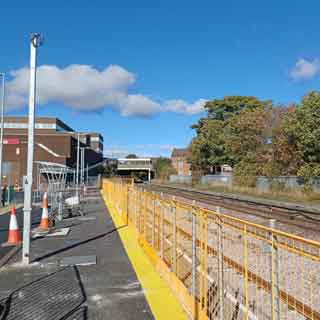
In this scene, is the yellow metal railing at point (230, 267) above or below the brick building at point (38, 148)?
below

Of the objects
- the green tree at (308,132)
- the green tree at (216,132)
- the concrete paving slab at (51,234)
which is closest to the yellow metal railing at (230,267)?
the concrete paving slab at (51,234)

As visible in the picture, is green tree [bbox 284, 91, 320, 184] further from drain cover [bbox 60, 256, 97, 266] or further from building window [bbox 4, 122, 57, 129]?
building window [bbox 4, 122, 57, 129]

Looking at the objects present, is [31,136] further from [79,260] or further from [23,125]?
[23,125]

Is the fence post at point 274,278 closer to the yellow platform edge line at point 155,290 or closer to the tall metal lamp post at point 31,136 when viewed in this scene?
the yellow platform edge line at point 155,290

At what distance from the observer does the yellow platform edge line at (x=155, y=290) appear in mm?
4871

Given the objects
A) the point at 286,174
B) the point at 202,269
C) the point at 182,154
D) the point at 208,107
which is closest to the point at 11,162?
the point at 208,107

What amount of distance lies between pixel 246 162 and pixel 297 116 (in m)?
11.3

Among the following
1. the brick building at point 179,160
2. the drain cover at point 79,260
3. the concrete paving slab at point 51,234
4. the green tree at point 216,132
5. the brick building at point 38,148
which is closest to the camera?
the drain cover at point 79,260

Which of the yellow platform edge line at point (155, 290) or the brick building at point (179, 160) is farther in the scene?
the brick building at point (179, 160)

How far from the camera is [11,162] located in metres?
66.9

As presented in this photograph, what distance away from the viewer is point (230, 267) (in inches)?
220

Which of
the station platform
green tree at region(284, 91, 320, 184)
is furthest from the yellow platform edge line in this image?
green tree at region(284, 91, 320, 184)

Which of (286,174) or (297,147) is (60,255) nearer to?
(297,147)

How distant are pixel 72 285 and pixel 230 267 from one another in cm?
260
